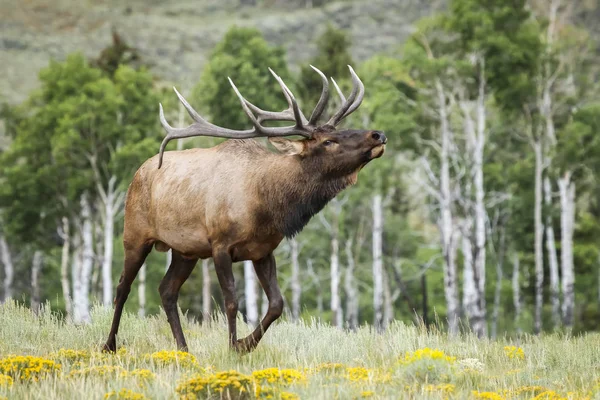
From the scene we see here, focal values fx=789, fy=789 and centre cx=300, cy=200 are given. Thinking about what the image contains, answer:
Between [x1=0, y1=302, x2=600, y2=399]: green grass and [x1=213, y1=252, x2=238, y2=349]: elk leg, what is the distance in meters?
0.17

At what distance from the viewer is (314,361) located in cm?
649

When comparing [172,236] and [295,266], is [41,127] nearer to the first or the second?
[295,266]

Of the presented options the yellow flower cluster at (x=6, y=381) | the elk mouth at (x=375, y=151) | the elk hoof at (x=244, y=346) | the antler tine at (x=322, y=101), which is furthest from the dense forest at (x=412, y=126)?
the yellow flower cluster at (x=6, y=381)

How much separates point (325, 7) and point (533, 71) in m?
176

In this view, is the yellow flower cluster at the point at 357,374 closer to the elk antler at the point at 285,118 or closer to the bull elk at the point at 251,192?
the bull elk at the point at 251,192

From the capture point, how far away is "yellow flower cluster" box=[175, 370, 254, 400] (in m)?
4.91

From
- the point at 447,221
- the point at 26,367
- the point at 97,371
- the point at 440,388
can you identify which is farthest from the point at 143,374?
the point at 447,221

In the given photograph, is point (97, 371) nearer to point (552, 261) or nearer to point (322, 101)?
point (322, 101)

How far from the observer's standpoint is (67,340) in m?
7.54

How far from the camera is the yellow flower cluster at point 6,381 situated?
5086 millimetres

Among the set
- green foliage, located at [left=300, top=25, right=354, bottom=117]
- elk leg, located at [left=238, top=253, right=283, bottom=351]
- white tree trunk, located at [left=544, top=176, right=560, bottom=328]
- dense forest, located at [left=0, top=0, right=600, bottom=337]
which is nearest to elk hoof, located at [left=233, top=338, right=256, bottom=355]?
elk leg, located at [left=238, top=253, right=283, bottom=351]

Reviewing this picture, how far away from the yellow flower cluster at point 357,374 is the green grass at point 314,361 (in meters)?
0.01

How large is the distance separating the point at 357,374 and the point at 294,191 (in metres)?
1.90

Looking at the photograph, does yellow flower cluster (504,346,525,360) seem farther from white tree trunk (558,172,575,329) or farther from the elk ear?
white tree trunk (558,172,575,329)
